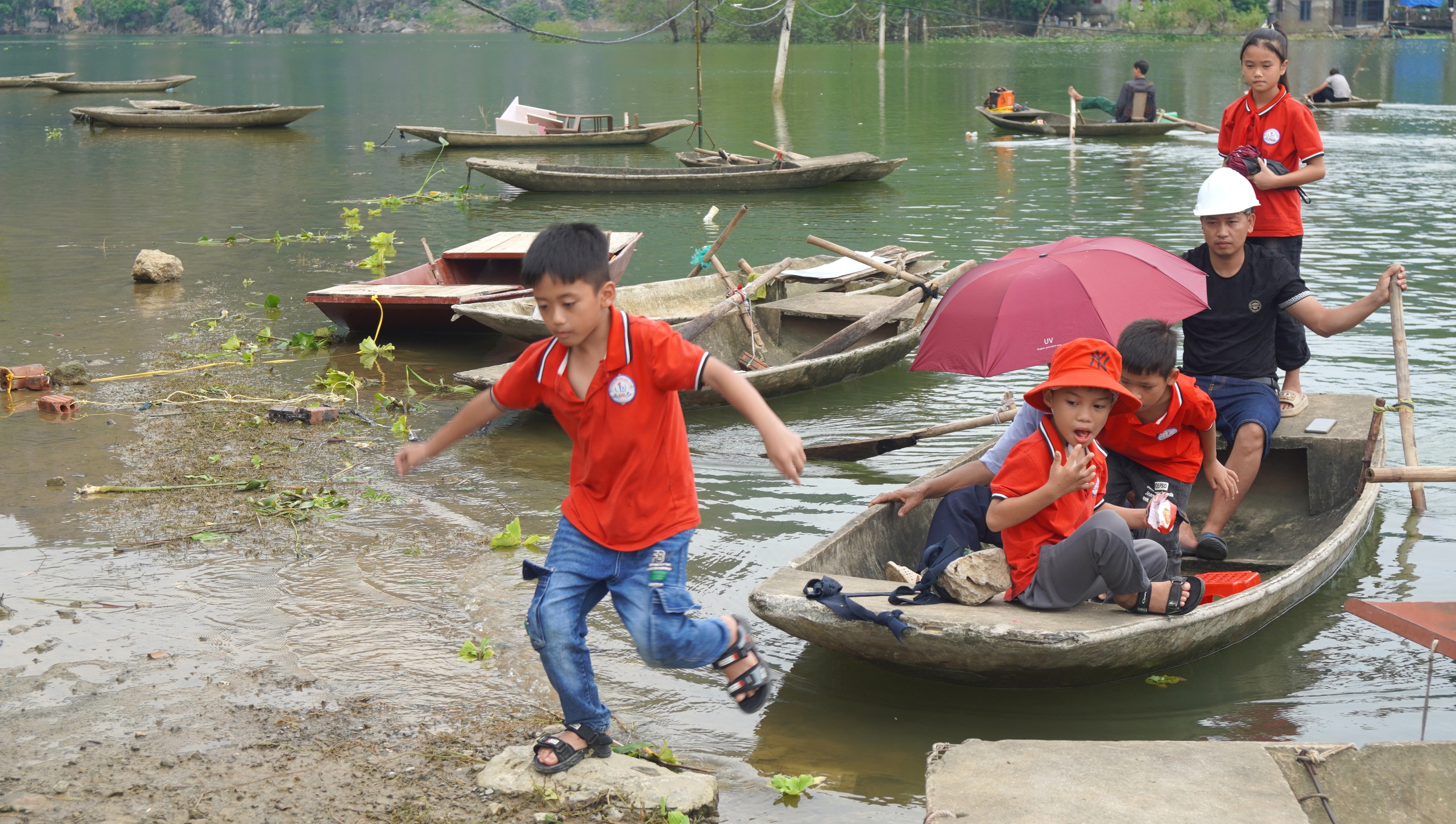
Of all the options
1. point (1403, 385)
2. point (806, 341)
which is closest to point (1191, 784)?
point (1403, 385)

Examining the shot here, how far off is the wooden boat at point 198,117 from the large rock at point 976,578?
26920mm

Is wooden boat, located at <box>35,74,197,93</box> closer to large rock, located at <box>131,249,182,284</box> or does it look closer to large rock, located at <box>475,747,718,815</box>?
large rock, located at <box>131,249,182,284</box>

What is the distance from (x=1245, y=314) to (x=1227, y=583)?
1268 millimetres

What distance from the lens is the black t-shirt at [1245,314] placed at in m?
5.13

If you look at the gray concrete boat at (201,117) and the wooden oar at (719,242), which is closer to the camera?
the wooden oar at (719,242)

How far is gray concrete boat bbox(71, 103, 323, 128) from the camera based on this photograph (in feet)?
89.9

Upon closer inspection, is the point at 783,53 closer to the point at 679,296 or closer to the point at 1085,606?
the point at 679,296

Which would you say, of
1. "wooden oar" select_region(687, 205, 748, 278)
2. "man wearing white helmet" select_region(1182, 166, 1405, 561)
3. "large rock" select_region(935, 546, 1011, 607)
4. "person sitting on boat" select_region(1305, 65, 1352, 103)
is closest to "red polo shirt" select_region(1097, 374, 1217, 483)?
"man wearing white helmet" select_region(1182, 166, 1405, 561)

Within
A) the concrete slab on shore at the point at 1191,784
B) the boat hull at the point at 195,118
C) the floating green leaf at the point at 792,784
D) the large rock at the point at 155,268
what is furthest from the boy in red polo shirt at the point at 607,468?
the boat hull at the point at 195,118

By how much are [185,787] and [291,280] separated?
9602 mm

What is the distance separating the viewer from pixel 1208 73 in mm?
36062

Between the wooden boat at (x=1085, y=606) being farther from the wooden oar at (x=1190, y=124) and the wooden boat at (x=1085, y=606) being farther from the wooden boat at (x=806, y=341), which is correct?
the wooden oar at (x=1190, y=124)

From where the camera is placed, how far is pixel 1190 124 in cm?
1830

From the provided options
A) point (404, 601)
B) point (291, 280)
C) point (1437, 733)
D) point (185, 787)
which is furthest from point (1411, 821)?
point (291, 280)
